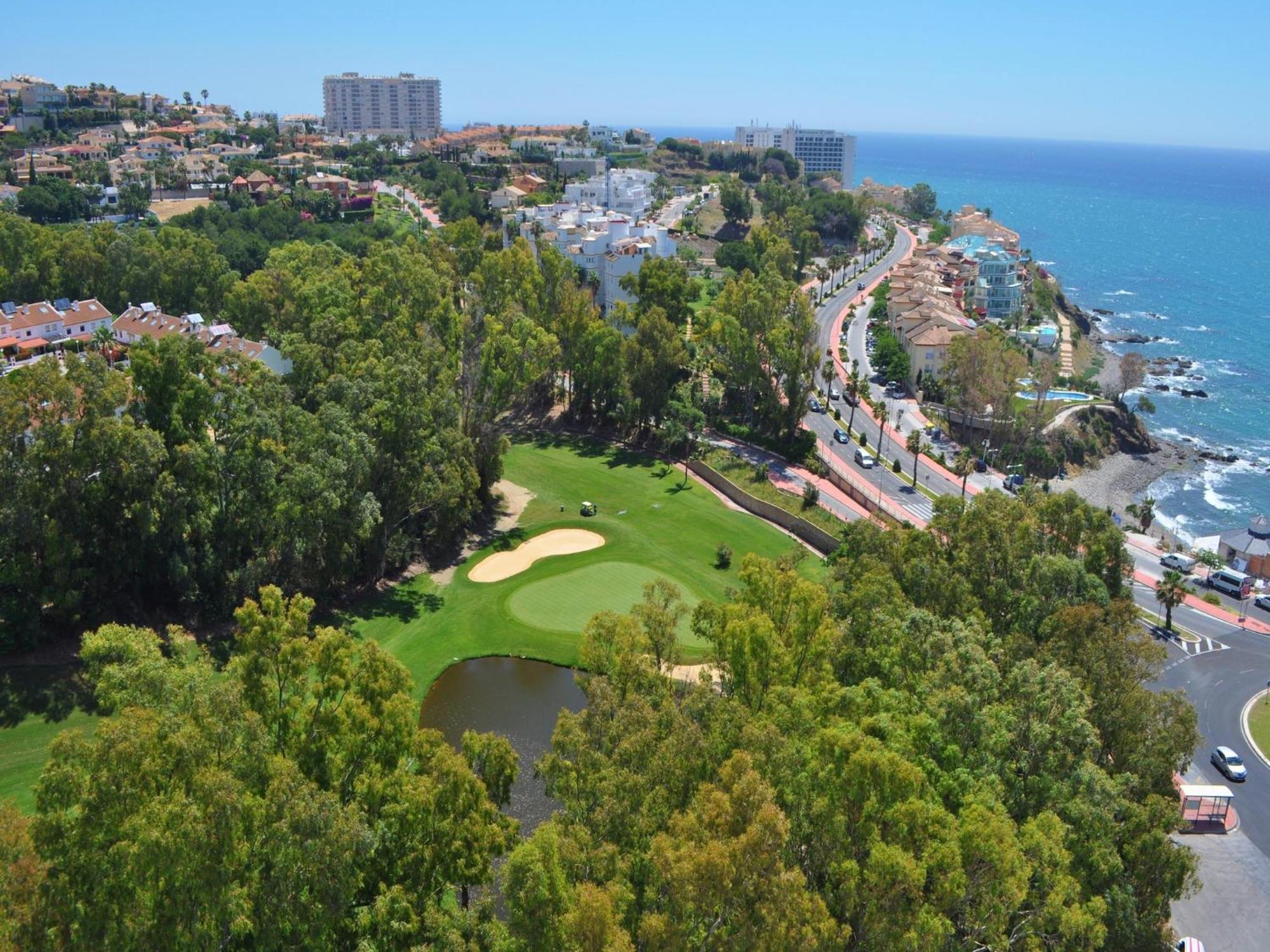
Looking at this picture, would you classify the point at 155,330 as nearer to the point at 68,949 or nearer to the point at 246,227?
the point at 246,227

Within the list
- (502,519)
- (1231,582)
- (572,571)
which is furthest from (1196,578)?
(502,519)

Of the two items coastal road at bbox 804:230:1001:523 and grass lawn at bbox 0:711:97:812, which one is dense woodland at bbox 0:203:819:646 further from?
coastal road at bbox 804:230:1001:523

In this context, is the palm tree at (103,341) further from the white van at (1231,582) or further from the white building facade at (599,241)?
the white van at (1231,582)

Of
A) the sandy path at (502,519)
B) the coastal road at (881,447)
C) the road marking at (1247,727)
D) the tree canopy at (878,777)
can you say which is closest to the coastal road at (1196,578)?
the road marking at (1247,727)

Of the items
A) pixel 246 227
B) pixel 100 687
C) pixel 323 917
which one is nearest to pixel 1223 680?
pixel 323 917

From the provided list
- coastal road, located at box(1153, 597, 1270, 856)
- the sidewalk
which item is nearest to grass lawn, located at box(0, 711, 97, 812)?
coastal road, located at box(1153, 597, 1270, 856)

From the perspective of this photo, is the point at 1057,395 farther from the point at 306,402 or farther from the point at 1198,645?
the point at 306,402
